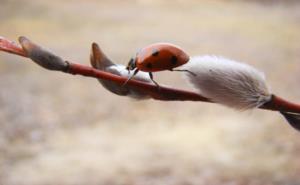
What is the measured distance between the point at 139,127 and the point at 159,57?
419cm

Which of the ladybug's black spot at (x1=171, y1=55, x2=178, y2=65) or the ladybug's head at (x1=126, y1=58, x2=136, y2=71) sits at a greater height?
the ladybug's black spot at (x1=171, y1=55, x2=178, y2=65)

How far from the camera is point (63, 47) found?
744 cm

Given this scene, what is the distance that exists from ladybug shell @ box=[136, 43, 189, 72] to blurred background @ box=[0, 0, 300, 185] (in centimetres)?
184

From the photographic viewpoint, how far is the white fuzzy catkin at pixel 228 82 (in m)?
0.37

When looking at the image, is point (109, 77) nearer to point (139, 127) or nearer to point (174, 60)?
point (174, 60)

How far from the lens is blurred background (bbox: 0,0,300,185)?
3686 millimetres

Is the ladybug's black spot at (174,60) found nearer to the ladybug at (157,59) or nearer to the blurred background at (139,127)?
the ladybug at (157,59)

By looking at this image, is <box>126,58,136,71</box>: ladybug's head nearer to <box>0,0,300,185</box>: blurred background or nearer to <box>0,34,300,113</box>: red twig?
<box>0,34,300,113</box>: red twig

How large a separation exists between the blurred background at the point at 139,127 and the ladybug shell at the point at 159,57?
6.04 ft

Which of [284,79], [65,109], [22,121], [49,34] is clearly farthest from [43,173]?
[49,34]

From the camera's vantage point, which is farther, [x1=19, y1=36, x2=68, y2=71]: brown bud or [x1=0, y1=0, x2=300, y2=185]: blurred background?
[x1=0, y1=0, x2=300, y2=185]: blurred background

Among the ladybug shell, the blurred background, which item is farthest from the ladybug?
the blurred background

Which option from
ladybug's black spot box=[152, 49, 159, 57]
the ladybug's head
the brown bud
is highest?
the brown bud

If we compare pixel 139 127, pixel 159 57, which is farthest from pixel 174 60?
pixel 139 127
